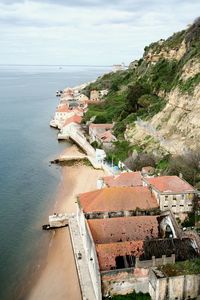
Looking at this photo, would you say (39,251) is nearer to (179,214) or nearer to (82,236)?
(82,236)

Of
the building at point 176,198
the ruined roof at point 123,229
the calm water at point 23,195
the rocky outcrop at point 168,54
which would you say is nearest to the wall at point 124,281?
the ruined roof at point 123,229

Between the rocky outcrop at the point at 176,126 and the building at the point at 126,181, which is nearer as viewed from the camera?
the building at the point at 126,181

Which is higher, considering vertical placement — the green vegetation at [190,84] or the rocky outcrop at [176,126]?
the green vegetation at [190,84]

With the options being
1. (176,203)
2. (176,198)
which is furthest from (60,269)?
(176,198)

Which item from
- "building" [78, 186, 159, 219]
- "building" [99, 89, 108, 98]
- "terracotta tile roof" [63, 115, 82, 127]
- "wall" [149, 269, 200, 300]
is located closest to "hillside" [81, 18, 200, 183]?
"terracotta tile roof" [63, 115, 82, 127]

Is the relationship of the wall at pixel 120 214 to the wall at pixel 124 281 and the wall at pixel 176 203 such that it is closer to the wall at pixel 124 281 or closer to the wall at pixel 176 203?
the wall at pixel 176 203

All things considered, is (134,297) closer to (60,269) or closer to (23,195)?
(60,269)
